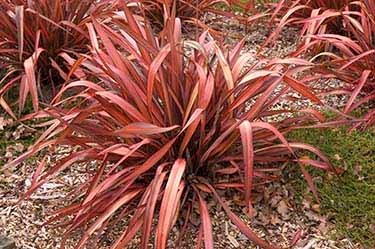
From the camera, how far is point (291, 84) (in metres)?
2.38

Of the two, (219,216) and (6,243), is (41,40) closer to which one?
(6,243)

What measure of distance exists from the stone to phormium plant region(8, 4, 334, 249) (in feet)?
0.63

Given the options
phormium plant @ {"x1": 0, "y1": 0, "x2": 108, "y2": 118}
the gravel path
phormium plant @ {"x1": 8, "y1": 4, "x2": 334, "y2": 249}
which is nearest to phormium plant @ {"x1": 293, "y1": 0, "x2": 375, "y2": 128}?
phormium plant @ {"x1": 8, "y1": 4, "x2": 334, "y2": 249}

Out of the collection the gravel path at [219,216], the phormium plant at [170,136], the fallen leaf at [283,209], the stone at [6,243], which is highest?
the phormium plant at [170,136]

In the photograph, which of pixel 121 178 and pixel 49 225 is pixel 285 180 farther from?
pixel 49 225

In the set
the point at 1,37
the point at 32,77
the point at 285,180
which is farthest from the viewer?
the point at 1,37

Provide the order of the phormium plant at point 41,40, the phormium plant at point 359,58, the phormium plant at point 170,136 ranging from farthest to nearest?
the phormium plant at point 41,40 < the phormium plant at point 359,58 < the phormium plant at point 170,136

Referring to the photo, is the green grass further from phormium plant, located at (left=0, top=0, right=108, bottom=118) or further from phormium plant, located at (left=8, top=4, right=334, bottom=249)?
phormium plant, located at (left=0, top=0, right=108, bottom=118)

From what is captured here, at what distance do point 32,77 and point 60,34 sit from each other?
454 millimetres

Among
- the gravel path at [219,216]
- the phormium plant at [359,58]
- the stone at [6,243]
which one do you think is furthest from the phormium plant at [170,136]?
the phormium plant at [359,58]

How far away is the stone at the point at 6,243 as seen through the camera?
2.53 m

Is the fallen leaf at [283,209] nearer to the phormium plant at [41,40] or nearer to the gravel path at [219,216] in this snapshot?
the gravel path at [219,216]

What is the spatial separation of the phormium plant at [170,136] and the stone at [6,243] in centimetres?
19

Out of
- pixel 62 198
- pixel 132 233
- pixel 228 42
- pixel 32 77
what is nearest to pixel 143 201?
pixel 132 233
